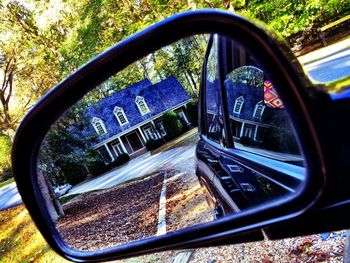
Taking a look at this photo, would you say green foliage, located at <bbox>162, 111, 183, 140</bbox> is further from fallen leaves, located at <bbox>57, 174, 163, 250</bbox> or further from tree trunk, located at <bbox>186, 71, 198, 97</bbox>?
fallen leaves, located at <bbox>57, 174, 163, 250</bbox>

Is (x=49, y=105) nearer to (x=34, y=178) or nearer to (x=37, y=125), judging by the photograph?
(x=37, y=125)

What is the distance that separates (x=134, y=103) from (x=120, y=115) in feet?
0.29

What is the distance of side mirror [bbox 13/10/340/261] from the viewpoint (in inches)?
33.7

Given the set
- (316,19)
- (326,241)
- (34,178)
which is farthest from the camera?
(316,19)

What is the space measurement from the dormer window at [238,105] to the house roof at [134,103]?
23 centimetres

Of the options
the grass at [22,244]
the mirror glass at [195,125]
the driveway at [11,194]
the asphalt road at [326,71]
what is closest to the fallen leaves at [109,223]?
the mirror glass at [195,125]

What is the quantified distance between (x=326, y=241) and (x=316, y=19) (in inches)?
530

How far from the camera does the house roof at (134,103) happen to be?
1.53 metres

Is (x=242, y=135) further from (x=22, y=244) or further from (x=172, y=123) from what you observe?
(x=22, y=244)

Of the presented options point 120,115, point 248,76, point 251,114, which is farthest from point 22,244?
point 248,76

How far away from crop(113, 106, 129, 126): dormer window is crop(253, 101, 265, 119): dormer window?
56 centimetres

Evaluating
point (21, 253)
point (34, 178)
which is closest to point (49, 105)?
point (34, 178)

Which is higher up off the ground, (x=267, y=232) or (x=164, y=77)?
(x=164, y=77)

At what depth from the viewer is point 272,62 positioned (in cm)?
81
